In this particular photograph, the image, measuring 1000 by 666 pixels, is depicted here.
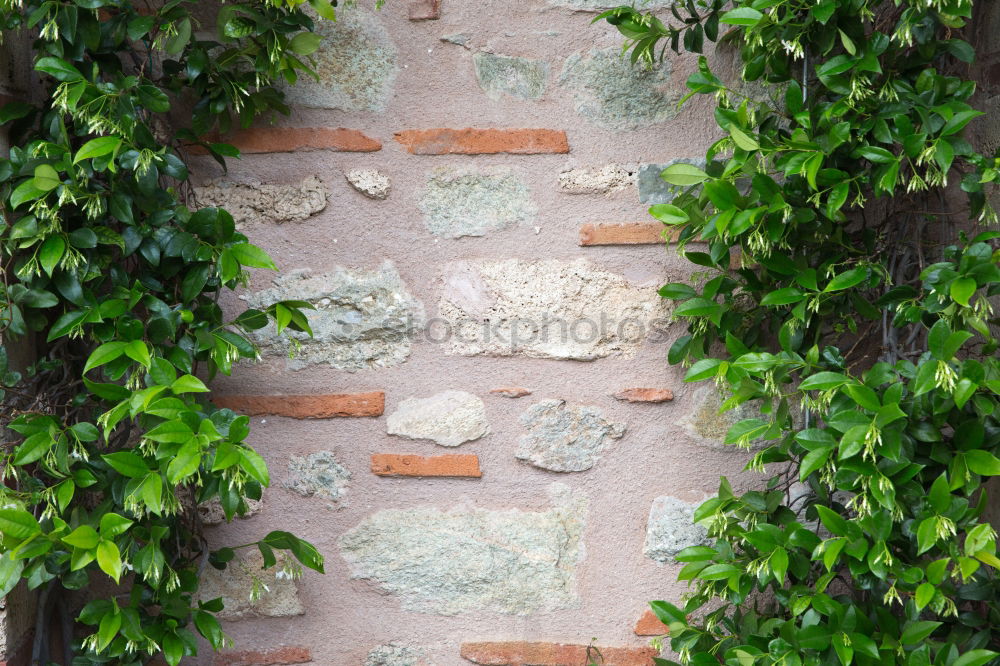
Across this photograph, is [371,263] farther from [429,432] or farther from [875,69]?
[875,69]

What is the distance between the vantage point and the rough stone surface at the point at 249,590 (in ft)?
6.03

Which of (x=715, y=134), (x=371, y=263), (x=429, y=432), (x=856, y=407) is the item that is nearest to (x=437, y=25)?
(x=371, y=263)

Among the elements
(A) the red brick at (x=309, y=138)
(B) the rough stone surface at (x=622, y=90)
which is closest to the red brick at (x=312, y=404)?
(A) the red brick at (x=309, y=138)

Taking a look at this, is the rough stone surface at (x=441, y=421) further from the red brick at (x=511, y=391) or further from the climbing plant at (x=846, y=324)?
the climbing plant at (x=846, y=324)

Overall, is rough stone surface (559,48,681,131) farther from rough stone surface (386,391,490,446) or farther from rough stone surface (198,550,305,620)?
rough stone surface (198,550,305,620)

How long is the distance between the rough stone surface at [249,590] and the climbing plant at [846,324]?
2.79ft

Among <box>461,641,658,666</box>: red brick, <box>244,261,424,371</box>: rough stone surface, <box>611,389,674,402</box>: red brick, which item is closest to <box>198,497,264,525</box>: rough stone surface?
<box>244,261,424,371</box>: rough stone surface

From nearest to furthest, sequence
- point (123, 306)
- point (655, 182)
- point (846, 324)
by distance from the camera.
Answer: point (123, 306)
point (846, 324)
point (655, 182)

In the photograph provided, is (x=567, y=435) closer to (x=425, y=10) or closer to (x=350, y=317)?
(x=350, y=317)

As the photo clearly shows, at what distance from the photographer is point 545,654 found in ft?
6.00

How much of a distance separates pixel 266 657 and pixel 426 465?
0.58m

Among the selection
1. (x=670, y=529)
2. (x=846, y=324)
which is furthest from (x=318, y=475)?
(x=846, y=324)

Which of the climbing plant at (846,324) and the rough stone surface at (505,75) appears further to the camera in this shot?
the rough stone surface at (505,75)

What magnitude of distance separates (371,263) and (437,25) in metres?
0.56
